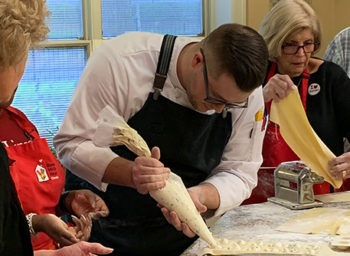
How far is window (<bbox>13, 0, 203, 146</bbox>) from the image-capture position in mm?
3551

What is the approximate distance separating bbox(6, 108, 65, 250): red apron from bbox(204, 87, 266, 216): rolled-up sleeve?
58 cm

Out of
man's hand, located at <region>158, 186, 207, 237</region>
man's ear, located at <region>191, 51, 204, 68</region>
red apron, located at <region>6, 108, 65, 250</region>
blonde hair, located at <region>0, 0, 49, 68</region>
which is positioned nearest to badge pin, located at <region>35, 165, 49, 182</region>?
red apron, located at <region>6, 108, 65, 250</region>

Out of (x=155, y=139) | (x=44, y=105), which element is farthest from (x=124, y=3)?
(x=155, y=139)

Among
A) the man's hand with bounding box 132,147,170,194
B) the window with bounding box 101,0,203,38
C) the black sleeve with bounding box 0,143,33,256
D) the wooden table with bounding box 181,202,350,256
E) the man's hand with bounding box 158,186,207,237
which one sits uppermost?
the window with bounding box 101,0,203,38

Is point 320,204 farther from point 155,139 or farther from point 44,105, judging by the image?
point 44,105

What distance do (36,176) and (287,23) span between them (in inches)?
58.5

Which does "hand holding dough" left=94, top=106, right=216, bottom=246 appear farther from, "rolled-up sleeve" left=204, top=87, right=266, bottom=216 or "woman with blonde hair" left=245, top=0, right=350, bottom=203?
"woman with blonde hair" left=245, top=0, right=350, bottom=203

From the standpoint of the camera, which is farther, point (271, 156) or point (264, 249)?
point (271, 156)

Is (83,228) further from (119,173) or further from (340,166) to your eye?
(340,166)

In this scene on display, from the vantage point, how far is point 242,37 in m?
1.81

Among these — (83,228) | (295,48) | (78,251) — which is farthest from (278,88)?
(78,251)

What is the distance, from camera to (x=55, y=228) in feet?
5.25

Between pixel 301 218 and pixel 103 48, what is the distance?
3.33 feet

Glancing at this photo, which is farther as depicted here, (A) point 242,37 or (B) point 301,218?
(B) point 301,218
